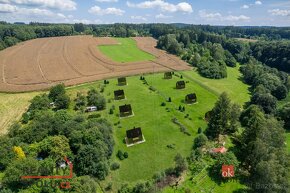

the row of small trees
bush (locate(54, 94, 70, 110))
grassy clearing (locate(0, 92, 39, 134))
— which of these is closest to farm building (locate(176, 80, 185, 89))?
the row of small trees

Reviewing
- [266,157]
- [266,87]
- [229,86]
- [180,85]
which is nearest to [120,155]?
[266,157]

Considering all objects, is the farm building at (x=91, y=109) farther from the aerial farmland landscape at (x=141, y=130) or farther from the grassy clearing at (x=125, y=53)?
the grassy clearing at (x=125, y=53)

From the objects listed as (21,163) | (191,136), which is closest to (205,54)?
(191,136)

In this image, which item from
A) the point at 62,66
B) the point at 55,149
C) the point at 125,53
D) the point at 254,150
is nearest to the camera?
the point at 254,150

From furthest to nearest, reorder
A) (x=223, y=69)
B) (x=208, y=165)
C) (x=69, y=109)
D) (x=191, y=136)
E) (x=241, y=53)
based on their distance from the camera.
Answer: (x=241, y=53) → (x=223, y=69) → (x=69, y=109) → (x=191, y=136) → (x=208, y=165)

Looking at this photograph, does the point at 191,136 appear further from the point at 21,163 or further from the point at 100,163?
the point at 21,163

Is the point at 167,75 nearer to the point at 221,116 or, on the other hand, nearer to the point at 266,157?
the point at 221,116

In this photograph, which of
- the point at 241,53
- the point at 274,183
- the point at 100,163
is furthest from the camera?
the point at 241,53
